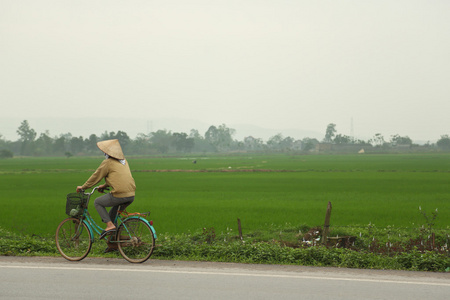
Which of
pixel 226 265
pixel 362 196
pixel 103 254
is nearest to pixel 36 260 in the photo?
pixel 103 254

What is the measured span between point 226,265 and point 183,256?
0.87 metres

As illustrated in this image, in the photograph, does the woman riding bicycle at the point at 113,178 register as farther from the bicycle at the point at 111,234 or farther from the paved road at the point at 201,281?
the paved road at the point at 201,281

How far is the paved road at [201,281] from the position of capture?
565 centimetres

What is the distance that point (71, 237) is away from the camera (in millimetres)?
7988

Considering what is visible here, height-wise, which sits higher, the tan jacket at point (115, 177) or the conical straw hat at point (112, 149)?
the conical straw hat at point (112, 149)

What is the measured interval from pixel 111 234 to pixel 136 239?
46 cm

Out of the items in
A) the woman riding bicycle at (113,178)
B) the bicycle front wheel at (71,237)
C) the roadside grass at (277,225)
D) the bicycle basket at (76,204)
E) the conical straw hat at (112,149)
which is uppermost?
the conical straw hat at (112,149)

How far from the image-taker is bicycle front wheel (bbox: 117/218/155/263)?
7359 mm

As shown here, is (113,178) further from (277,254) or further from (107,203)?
(277,254)

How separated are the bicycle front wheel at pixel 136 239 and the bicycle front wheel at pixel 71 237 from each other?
20.9 inches

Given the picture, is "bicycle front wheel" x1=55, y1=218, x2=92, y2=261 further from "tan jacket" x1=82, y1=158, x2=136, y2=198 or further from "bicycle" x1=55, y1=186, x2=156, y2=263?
"tan jacket" x1=82, y1=158, x2=136, y2=198

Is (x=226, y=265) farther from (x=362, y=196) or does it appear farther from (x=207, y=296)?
(x=362, y=196)

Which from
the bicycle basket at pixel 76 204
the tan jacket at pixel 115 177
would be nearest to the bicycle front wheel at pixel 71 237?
the bicycle basket at pixel 76 204

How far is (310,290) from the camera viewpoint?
583 cm
